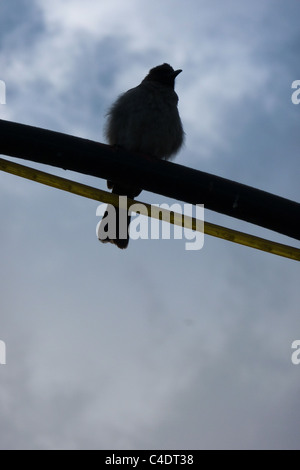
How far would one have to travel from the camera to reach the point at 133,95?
773cm

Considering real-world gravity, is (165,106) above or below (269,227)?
above

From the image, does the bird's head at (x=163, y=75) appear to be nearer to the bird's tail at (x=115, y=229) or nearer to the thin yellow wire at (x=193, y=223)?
the bird's tail at (x=115, y=229)

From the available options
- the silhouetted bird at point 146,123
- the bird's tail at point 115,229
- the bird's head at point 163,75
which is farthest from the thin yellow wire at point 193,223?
the bird's head at point 163,75

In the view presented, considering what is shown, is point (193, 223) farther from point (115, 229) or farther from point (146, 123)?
point (146, 123)

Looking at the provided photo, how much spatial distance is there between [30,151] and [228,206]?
1.28m

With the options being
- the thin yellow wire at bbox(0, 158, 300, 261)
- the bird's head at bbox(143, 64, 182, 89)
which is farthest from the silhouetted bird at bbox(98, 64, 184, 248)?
the thin yellow wire at bbox(0, 158, 300, 261)

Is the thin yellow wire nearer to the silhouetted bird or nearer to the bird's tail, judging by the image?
the bird's tail

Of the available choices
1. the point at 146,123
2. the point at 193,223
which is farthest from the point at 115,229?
the point at 193,223

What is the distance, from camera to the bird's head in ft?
27.3

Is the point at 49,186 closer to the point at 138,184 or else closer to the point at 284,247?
the point at 138,184

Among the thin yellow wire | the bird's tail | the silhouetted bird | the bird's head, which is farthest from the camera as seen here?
the bird's head

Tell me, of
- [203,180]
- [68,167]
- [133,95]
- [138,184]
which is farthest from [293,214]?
[133,95]

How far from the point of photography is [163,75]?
8.48 m

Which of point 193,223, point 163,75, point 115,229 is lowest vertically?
point 193,223
